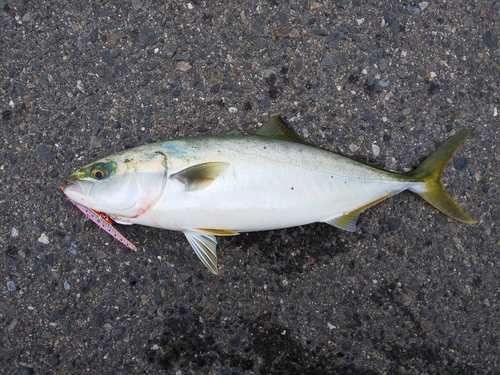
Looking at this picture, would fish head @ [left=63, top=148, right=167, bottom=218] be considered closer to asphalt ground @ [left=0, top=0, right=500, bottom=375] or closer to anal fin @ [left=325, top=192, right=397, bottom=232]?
asphalt ground @ [left=0, top=0, right=500, bottom=375]

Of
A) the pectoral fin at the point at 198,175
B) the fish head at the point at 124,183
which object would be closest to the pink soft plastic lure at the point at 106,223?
the fish head at the point at 124,183

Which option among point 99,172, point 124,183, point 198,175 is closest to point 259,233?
point 198,175

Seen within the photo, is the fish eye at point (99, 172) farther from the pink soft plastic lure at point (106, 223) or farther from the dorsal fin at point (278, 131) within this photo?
the dorsal fin at point (278, 131)

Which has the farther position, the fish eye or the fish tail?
the fish tail

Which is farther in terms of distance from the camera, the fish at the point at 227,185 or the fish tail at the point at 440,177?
the fish tail at the point at 440,177

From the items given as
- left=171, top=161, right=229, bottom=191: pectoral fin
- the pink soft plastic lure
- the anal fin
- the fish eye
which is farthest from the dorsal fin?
the pink soft plastic lure

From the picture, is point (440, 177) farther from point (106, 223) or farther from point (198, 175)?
point (106, 223)
